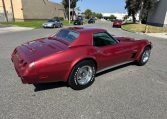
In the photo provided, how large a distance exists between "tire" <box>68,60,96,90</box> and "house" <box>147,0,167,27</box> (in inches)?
1163

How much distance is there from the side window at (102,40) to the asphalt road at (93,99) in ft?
3.23

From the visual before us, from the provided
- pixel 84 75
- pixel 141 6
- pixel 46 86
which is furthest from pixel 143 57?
pixel 141 6

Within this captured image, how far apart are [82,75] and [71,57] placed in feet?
2.20

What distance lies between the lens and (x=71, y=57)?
3936 millimetres

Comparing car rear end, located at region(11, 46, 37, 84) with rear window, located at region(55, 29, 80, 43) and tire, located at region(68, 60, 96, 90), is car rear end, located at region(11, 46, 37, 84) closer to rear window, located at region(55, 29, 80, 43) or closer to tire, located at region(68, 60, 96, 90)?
tire, located at region(68, 60, 96, 90)

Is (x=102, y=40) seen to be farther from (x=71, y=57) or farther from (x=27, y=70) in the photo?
(x=27, y=70)

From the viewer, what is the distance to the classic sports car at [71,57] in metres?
3.65

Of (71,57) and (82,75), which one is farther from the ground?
(71,57)

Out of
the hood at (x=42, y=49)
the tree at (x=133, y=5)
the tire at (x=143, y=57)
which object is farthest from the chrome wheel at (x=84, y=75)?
the tree at (x=133, y=5)

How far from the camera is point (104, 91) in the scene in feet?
13.9

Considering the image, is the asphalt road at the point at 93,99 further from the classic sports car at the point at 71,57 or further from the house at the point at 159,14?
the house at the point at 159,14

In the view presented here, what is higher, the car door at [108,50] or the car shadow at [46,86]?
the car door at [108,50]

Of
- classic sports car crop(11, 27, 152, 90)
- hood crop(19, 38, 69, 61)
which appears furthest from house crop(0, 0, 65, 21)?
classic sports car crop(11, 27, 152, 90)

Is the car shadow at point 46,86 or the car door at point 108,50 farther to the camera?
the car door at point 108,50
